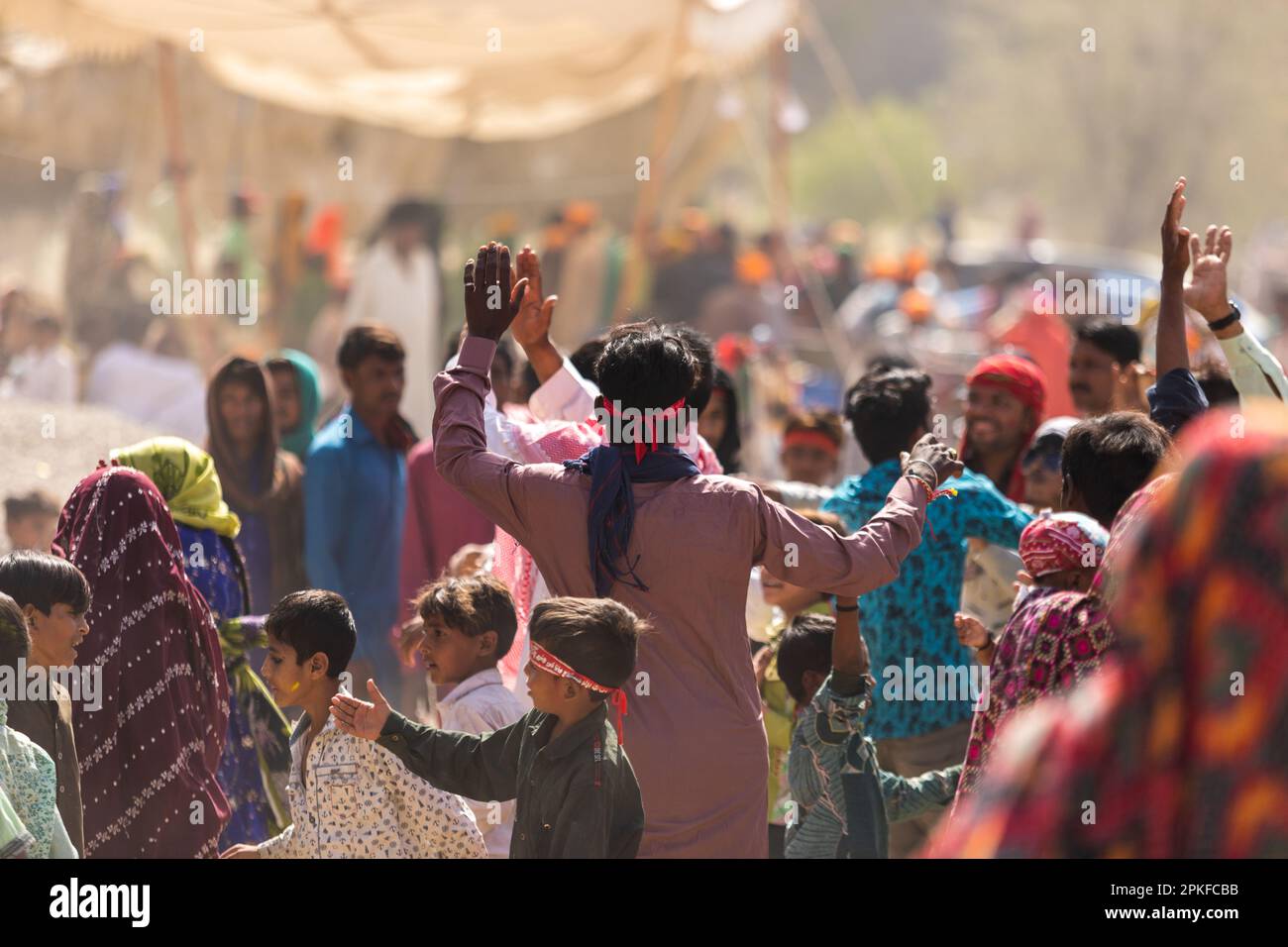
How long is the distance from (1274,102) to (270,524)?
35993 mm

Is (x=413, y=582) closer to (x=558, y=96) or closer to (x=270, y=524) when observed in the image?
(x=270, y=524)

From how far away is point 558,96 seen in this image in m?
14.7

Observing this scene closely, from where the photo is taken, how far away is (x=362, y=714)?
301 cm

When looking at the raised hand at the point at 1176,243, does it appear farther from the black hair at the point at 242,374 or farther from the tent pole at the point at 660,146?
the tent pole at the point at 660,146

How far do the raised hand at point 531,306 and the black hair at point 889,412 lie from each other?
1.04 meters

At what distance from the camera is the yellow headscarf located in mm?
4105

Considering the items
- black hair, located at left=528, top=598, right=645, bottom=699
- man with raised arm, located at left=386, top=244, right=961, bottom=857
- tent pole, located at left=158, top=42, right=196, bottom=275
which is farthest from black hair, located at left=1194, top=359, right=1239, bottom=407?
tent pole, located at left=158, top=42, right=196, bottom=275

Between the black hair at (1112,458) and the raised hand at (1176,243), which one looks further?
the raised hand at (1176,243)

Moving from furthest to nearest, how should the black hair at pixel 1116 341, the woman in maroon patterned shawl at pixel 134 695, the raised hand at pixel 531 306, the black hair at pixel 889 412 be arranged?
the black hair at pixel 1116 341 < the black hair at pixel 889 412 < the woman in maroon patterned shawl at pixel 134 695 < the raised hand at pixel 531 306

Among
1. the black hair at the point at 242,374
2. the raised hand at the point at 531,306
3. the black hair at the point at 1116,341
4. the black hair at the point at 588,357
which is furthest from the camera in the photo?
the black hair at the point at 242,374

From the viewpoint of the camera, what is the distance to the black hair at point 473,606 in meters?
3.69

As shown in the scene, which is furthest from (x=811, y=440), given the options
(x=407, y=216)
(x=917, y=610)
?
(x=407, y=216)

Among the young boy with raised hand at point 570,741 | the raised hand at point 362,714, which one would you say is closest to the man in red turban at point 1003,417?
the young boy with raised hand at point 570,741
